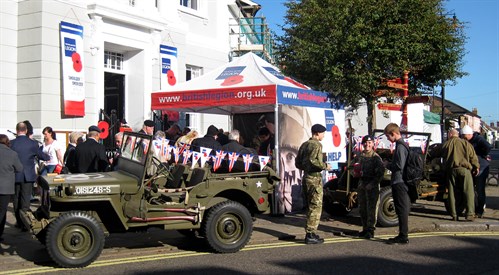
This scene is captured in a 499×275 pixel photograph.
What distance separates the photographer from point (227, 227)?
7.15m

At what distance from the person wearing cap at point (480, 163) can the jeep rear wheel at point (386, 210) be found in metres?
2.29

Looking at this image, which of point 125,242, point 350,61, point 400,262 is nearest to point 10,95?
point 125,242

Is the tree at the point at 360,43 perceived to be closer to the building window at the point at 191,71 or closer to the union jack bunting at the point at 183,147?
the union jack bunting at the point at 183,147

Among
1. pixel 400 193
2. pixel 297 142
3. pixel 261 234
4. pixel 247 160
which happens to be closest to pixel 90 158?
pixel 247 160

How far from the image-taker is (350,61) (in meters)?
12.0

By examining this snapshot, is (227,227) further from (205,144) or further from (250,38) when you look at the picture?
(250,38)

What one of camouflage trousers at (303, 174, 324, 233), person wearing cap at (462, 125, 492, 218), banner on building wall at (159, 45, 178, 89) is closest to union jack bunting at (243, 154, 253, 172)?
camouflage trousers at (303, 174, 324, 233)

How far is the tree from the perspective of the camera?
11.6 metres

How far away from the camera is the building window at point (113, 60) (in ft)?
48.6

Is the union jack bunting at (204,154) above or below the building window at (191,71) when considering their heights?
below

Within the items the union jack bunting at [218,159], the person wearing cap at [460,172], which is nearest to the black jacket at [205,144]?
the union jack bunting at [218,159]

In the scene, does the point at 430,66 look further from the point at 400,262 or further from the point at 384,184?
the point at 400,262

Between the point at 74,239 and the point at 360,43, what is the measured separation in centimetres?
766

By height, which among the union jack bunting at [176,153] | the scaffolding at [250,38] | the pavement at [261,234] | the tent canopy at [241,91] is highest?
the scaffolding at [250,38]
